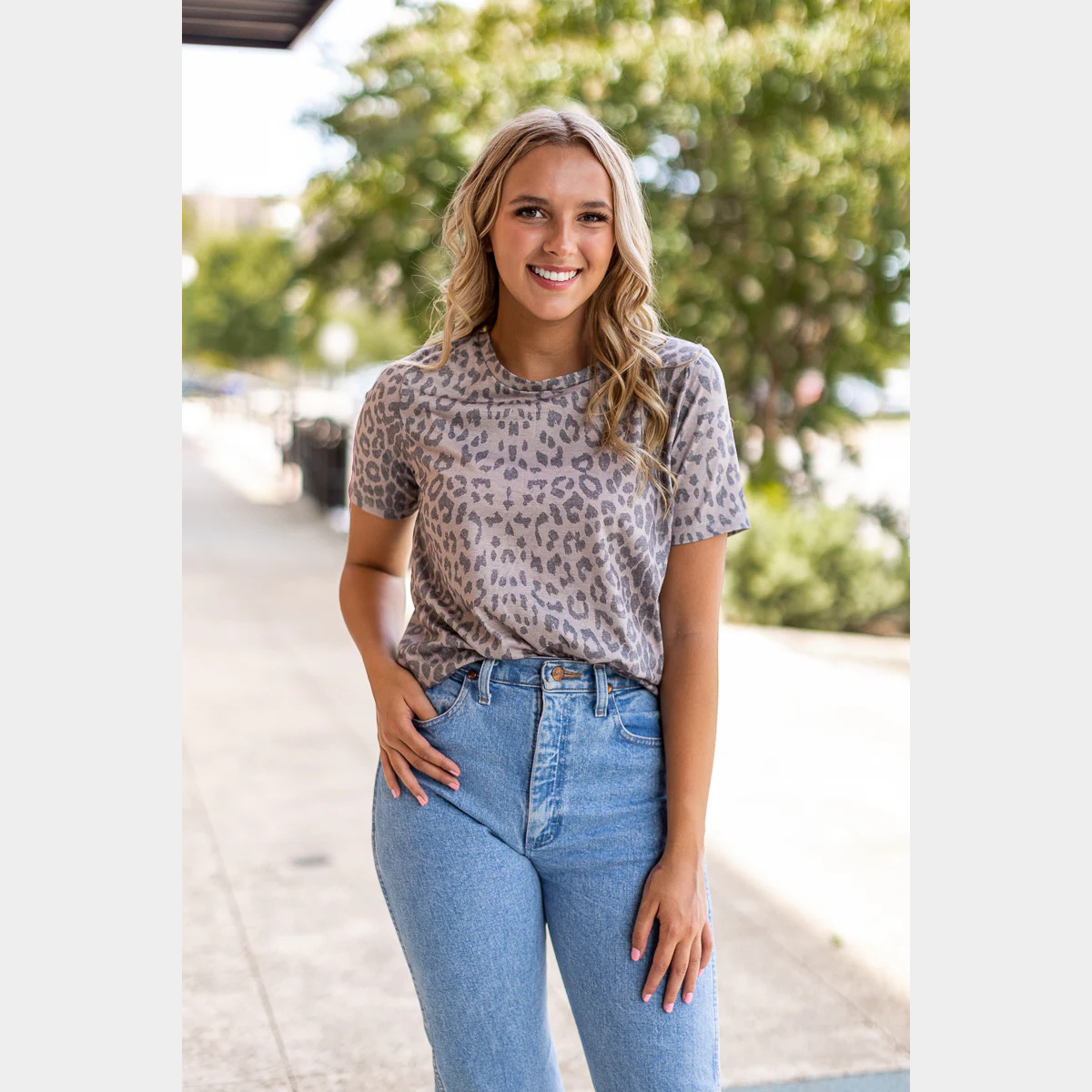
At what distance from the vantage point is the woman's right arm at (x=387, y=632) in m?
1.98

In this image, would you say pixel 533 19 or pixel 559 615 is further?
pixel 533 19

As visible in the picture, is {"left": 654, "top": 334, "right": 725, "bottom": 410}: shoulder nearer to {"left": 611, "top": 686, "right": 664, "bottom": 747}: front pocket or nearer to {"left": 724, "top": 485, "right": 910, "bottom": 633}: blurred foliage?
{"left": 611, "top": 686, "right": 664, "bottom": 747}: front pocket

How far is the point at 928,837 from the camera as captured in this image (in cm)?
269

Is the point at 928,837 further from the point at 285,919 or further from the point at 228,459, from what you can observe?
the point at 228,459

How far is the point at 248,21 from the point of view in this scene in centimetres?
440

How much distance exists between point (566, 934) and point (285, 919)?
9.88 ft

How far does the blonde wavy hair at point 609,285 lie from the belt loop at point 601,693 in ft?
0.82

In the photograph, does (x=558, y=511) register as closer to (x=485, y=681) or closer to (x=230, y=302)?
(x=485, y=681)

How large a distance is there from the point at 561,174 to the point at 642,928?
1056 millimetres

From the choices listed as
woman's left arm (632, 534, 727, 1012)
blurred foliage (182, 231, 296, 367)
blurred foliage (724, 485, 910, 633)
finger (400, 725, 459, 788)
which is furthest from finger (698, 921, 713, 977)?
blurred foliage (182, 231, 296, 367)

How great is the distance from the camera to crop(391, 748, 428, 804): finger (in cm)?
195

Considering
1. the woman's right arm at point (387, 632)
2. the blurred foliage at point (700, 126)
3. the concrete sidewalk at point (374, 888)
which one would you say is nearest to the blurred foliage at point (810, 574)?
the concrete sidewalk at point (374, 888)

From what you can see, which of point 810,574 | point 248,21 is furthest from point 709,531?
point 810,574

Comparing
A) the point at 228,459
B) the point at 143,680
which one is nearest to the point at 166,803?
the point at 143,680
